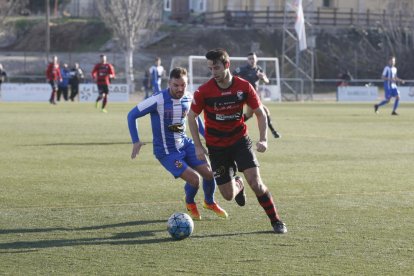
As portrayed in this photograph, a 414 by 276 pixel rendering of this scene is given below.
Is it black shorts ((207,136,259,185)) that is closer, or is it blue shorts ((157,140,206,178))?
black shorts ((207,136,259,185))

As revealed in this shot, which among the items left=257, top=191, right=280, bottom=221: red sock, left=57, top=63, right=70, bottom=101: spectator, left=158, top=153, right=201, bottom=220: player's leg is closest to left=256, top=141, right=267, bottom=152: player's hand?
left=257, top=191, right=280, bottom=221: red sock

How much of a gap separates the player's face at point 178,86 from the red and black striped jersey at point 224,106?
55 cm

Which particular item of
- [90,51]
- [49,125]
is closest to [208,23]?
[90,51]

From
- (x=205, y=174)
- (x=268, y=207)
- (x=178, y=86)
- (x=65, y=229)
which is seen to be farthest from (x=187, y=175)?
(x=65, y=229)

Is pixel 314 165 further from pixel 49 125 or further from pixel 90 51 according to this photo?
pixel 90 51

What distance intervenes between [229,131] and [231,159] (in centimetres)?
32

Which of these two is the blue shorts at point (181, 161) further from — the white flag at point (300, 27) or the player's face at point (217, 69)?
the white flag at point (300, 27)

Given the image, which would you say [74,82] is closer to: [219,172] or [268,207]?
[219,172]

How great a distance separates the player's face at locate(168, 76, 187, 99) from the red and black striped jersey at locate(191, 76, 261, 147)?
55 cm

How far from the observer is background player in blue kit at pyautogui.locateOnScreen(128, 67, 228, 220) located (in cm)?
985

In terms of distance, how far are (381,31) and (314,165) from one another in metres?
53.6

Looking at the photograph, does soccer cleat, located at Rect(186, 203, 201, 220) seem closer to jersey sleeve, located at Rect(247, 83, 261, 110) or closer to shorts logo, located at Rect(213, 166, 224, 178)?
shorts logo, located at Rect(213, 166, 224, 178)

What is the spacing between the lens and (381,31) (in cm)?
6688

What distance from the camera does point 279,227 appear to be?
879cm
